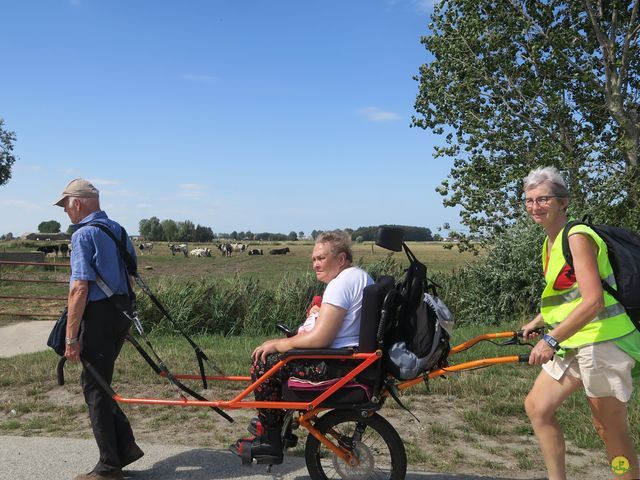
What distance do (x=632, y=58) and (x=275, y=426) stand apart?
15679 millimetres

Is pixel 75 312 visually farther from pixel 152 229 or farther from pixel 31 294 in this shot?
pixel 152 229

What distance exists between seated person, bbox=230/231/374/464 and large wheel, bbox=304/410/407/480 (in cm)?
29

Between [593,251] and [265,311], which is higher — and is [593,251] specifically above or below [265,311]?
above

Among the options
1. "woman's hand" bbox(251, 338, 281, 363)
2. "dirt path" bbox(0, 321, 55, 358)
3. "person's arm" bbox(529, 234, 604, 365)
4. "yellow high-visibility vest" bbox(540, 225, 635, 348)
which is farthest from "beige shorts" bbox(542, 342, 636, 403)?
"dirt path" bbox(0, 321, 55, 358)

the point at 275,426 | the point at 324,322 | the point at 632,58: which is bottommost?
the point at 275,426

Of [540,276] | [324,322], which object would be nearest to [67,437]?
[324,322]

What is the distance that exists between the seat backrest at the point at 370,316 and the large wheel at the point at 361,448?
50cm

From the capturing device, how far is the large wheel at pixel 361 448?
3797 mm

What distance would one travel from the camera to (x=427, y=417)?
5.59 metres

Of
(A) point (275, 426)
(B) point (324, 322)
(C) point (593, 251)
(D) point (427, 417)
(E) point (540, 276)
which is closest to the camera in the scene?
(C) point (593, 251)

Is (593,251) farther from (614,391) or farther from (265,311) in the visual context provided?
(265,311)

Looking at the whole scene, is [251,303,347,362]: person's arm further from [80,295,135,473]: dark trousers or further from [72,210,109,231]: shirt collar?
[72,210,109,231]: shirt collar

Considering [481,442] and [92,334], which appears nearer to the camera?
[92,334]

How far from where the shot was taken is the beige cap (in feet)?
14.2
